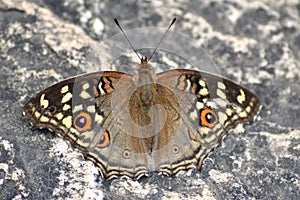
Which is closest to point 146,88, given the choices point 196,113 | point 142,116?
point 142,116

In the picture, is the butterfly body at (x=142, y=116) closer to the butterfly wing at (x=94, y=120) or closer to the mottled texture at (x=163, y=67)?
the butterfly wing at (x=94, y=120)

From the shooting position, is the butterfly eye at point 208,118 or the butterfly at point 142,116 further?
the butterfly eye at point 208,118

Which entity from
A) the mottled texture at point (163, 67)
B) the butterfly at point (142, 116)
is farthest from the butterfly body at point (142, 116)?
the mottled texture at point (163, 67)

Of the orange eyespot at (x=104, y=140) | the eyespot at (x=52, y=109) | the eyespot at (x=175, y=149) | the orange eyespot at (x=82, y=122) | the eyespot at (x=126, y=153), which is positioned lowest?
the eyespot at (x=126, y=153)

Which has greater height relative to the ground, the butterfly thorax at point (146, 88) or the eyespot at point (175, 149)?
the butterfly thorax at point (146, 88)

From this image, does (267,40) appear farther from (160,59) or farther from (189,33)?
(160,59)

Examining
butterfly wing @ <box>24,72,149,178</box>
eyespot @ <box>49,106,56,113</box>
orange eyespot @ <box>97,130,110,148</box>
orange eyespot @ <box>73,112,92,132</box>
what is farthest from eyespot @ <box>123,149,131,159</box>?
eyespot @ <box>49,106,56,113</box>

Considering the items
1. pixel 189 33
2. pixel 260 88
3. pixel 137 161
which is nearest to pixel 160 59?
pixel 189 33
